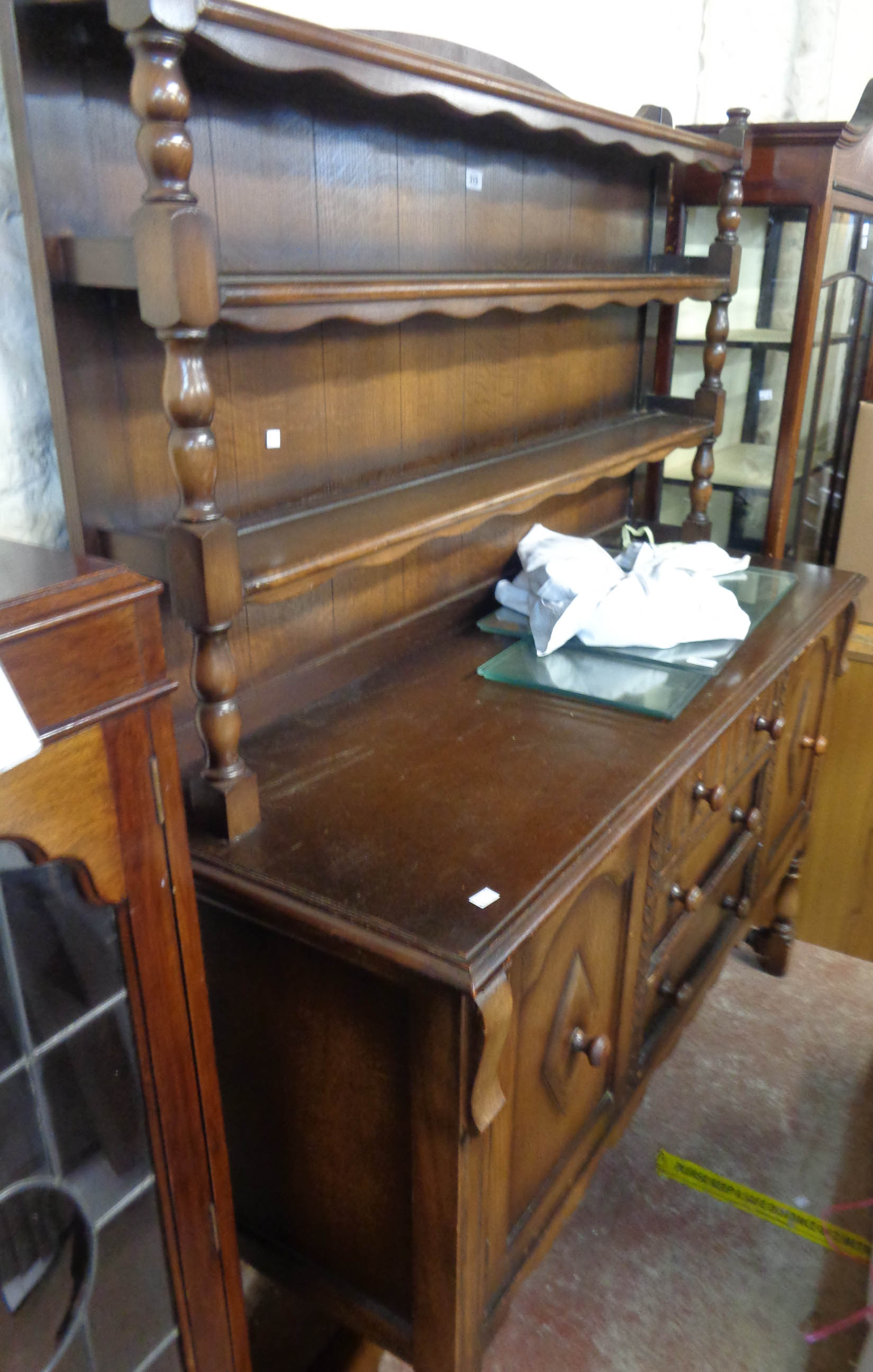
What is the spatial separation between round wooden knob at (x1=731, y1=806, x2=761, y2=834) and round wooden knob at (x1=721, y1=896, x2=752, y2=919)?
6.9 inches

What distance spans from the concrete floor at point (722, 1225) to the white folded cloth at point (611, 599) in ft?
3.36

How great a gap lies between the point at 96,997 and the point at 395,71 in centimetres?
92

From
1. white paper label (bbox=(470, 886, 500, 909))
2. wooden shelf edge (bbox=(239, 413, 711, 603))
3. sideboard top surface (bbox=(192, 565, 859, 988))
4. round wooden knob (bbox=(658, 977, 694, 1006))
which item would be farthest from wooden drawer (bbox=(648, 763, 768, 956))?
wooden shelf edge (bbox=(239, 413, 711, 603))

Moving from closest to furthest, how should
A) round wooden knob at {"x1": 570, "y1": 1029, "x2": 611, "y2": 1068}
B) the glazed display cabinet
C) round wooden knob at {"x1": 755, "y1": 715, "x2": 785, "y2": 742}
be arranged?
round wooden knob at {"x1": 570, "y1": 1029, "x2": 611, "y2": 1068}, round wooden knob at {"x1": 755, "y1": 715, "x2": 785, "y2": 742}, the glazed display cabinet

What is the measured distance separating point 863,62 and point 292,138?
2.85 m

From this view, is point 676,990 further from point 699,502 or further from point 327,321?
point 327,321

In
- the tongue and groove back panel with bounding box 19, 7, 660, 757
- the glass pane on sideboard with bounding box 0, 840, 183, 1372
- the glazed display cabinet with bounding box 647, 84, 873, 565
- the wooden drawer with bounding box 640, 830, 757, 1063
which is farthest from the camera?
the glazed display cabinet with bounding box 647, 84, 873, 565

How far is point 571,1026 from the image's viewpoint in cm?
129

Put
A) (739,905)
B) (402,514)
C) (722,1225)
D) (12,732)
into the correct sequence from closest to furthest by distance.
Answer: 1. (12,732)
2. (402,514)
3. (722,1225)
4. (739,905)

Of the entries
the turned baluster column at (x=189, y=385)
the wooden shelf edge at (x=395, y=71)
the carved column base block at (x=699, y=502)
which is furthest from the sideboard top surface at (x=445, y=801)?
the wooden shelf edge at (x=395, y=71)

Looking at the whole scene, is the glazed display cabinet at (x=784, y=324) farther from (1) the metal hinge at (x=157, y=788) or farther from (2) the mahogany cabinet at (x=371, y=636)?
(1) the metal hinge at (x=157, y=788)

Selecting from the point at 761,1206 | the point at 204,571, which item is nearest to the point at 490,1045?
the point at 204,571

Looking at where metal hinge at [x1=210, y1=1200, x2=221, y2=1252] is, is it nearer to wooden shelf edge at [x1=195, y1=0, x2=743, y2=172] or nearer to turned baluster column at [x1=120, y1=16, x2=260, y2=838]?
turned baluster column at [x1=120, y1=16, x2=260, y2=838]

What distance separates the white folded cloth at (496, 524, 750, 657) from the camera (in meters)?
1.61
